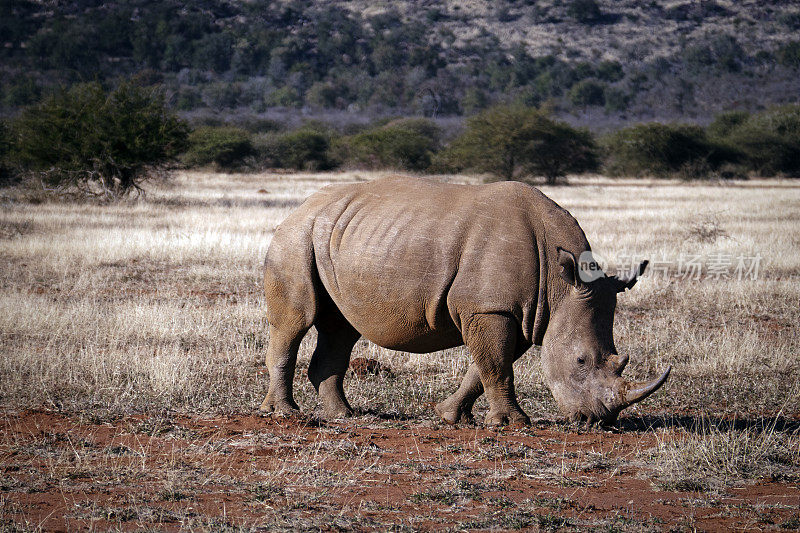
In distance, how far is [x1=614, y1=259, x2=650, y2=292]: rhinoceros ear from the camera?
6.23 meters

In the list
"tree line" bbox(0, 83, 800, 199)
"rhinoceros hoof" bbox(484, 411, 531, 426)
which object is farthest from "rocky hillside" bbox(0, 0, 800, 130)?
"rhinoceros hoof" bbox(484, 411, 531, 426)

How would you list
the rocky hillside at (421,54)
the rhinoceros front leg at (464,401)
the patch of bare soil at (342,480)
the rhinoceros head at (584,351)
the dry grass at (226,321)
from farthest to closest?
the rocky hillside at (421,54) → the dry grass at (226,321) → the rhinoceros front leg at (464,401) → the rhinoceros head at (584,351) → the patch of bare soil at (342,480)

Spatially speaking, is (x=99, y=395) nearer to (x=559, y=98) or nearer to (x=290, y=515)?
(x=290, y=515)

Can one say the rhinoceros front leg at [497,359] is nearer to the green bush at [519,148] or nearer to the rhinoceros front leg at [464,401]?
the rhinoceros front leg at [464,401]

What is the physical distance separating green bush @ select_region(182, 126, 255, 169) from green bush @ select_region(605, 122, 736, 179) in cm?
2047

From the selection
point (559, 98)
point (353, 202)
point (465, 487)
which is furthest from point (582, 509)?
point (559, 98)

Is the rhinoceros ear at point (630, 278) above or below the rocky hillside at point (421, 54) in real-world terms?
above

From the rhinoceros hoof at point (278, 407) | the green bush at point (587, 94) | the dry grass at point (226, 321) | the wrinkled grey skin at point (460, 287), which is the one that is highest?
the wrinkled grey skin at point (460, 287)

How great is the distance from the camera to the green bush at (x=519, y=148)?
41.4 meters

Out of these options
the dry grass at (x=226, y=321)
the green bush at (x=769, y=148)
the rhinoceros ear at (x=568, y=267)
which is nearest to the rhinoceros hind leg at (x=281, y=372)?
the dry grass at (x=226, y=321)

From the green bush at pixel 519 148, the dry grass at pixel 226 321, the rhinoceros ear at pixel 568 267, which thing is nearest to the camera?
the rhinoceros ear at pixel 568 267

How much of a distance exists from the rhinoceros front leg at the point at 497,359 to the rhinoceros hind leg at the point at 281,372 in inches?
59.0

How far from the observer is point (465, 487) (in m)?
5.11

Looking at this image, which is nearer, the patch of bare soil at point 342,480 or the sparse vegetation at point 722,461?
the patch of bare soil at point 342,480
